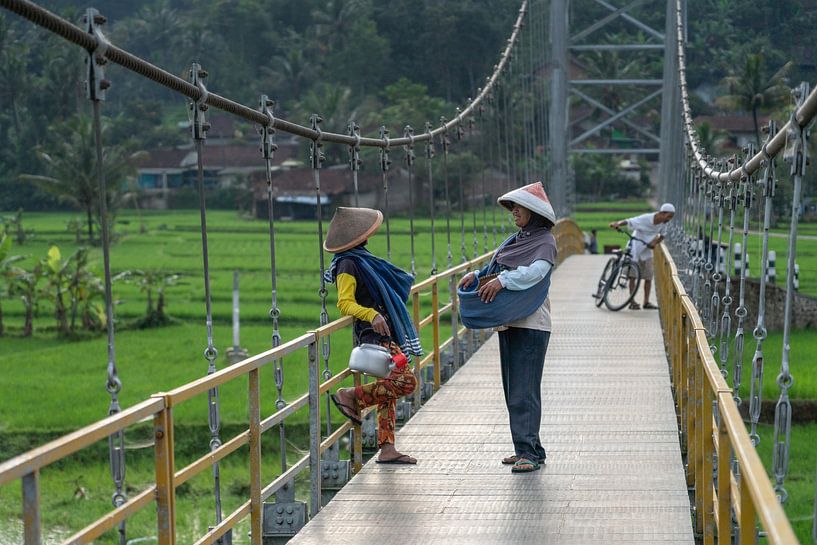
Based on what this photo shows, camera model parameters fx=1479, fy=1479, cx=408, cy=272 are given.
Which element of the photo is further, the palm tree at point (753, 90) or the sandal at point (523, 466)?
the palm tree at point (753, 90)

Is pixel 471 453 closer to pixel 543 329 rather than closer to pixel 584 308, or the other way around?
pixel 543 329

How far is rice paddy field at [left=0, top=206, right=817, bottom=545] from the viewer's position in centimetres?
1431

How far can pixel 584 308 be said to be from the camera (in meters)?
12.8

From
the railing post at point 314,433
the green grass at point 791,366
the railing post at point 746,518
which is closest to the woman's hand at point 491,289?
the railing post at point 314,433

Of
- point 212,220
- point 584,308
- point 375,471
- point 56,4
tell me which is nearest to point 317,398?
point 375,471

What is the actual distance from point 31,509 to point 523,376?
3.00 metres

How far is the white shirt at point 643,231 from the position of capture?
38.9ft

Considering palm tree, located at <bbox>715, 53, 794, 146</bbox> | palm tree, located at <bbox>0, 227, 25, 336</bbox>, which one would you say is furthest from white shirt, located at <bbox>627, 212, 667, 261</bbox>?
palm tree, located at <bbox>715, 53, 794, 146</bbox>

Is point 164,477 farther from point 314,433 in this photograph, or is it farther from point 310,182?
point 310,182

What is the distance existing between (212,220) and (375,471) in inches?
1820

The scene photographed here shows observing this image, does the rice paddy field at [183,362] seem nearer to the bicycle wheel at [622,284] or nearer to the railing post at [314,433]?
the bicycle wheel at [622,284]

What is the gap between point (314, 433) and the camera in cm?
Answer: 500

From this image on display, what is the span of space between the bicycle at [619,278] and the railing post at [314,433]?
23.3ft

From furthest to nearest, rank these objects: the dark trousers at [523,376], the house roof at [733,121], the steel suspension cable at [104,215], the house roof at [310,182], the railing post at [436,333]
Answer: the house roof at [310,182] → the house roof at [733,121] → the railing post at [436,333] → the dark trousers at [523,376] → the steel suspension cable at [104,215]
